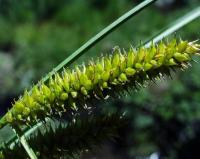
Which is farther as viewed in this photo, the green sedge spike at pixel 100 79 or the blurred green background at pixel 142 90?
the blurred green background at pixel 142 90

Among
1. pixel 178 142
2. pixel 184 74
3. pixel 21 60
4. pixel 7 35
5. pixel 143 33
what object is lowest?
pixel 178 142

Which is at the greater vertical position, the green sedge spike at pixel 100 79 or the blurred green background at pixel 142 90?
the blurred green background at pixel 142 90

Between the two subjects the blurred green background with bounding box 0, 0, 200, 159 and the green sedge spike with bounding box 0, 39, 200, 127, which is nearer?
the green sedge spike with bounding box 0, 39, 200, 127

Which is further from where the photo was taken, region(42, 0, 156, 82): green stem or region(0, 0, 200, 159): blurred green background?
region(0, 0, 200, 159): blurred green background

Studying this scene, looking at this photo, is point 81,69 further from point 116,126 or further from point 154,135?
point 154,135

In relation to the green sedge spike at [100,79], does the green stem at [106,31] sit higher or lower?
higher

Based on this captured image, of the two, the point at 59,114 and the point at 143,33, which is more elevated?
the point at 143,33

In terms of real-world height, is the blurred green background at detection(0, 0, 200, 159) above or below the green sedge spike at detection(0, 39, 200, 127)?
above

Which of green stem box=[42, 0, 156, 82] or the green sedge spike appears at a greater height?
green stem box=[42, 0, 156, 82]

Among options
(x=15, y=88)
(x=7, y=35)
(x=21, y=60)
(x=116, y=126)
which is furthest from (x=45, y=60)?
(x=116, y=126)
